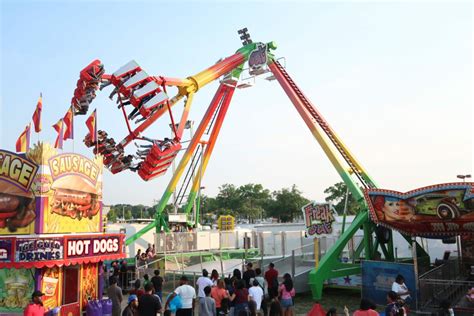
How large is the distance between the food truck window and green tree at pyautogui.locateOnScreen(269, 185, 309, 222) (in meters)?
70.9

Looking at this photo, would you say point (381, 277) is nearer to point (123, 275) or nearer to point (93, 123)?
point (123, 275)

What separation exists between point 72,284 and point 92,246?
124cm

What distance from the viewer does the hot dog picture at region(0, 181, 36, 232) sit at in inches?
496

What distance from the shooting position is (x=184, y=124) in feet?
74.4

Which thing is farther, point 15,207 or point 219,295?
point 15,207

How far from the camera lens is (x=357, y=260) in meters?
20.5

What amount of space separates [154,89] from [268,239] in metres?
13.6

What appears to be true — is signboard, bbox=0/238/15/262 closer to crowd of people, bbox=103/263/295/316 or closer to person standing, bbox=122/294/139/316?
crowd of people, bbox=103/263/295/316

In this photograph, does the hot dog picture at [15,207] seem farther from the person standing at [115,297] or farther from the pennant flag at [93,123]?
the pennant flag at [93,123]

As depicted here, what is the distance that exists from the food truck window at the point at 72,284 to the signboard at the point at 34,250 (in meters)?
1.48

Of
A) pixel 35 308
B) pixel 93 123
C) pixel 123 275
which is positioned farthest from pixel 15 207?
pixel 123 275

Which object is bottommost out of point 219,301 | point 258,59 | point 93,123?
point 219,301

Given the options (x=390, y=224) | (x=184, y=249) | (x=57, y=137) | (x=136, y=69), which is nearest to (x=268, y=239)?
(x=184, y=249)

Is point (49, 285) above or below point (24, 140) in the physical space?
below
